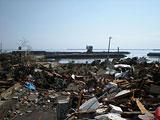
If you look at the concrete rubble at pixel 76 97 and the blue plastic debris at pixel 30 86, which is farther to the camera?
the blue plastic debris at pixel 30 86

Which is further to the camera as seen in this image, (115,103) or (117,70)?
(117,70)

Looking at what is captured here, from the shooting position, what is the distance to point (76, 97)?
443cm

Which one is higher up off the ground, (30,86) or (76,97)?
(76,97)

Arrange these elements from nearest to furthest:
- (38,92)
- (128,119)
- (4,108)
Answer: (128,119) < (4,108) < (38,92)

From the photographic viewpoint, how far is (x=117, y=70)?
314 inches

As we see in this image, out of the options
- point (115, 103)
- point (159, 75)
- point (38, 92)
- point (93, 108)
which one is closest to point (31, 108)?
point (38, 92)

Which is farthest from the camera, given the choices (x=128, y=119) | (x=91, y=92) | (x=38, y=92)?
(x=38, y=92)

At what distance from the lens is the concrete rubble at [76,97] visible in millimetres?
3239

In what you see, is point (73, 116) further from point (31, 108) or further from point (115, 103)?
point (31, 108)

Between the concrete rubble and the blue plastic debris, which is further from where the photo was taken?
the blue plastic debris

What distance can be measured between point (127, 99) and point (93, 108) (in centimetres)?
124

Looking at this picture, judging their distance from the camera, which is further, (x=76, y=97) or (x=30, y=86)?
(x=30, y=86)

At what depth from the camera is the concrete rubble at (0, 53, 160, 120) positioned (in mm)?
3239

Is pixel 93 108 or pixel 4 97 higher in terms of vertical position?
pixel 93 108
